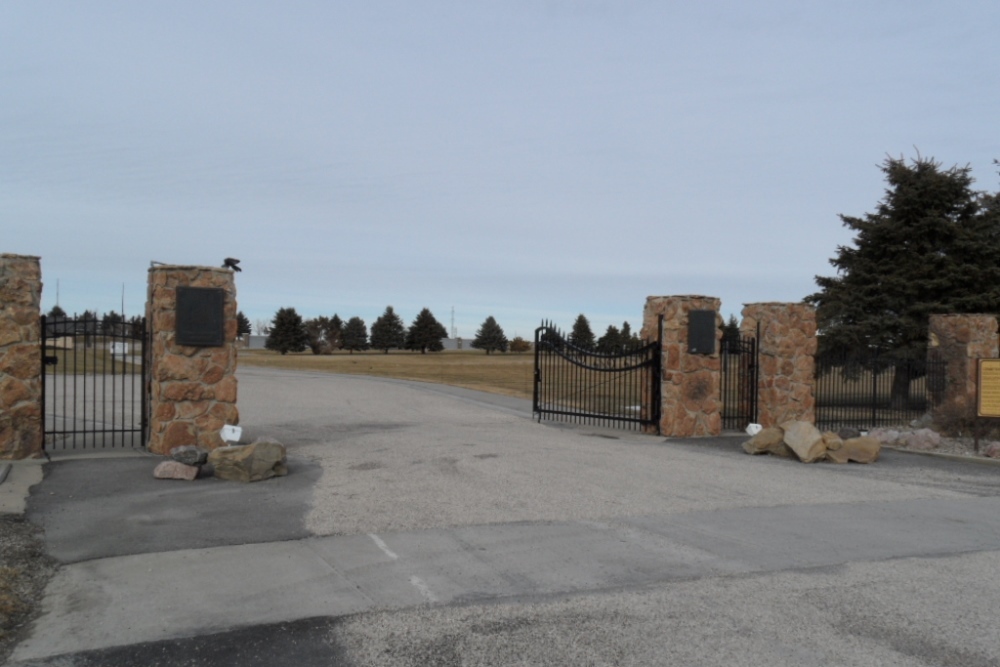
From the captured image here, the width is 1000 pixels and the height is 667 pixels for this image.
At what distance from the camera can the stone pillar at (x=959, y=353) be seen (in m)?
17.8

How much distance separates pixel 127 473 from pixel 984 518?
1019cm

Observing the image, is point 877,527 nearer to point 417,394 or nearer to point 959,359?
point 959,359

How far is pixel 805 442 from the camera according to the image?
530 inches

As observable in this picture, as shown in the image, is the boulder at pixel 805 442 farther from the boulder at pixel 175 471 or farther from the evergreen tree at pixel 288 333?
the evergreen tree at pixel 288 333

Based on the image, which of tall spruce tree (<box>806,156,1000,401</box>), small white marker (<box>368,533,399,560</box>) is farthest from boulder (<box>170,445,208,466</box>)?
tall spruce tree (<box>806,156,1000,401</box>)

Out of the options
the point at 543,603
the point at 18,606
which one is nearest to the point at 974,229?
the point at 543,603

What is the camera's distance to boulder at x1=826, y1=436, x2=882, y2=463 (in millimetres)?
13453

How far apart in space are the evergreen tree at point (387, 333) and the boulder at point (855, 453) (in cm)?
8482

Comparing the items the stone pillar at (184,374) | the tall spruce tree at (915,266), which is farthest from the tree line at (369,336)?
the stone pillar at (184,374)

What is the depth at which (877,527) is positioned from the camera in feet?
27.9

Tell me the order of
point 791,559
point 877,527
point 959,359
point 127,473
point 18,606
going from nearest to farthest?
1. point 18,606
2. point 791,559
3. point 877,527
4. point 127,473
5. point 959,359

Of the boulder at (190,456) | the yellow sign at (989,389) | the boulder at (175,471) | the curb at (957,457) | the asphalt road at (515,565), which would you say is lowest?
the curb at (957,457)

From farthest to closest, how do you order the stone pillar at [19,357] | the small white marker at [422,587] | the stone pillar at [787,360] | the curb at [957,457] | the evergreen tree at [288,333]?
1. the evergreen tree at [288,333]
2. the stone pillar at [787,360]
3. the curb at [957,457]
4. the stone pillar at [19,357]
5. the small white marker at [422,587]

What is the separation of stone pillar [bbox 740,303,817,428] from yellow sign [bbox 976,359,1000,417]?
3827mm
